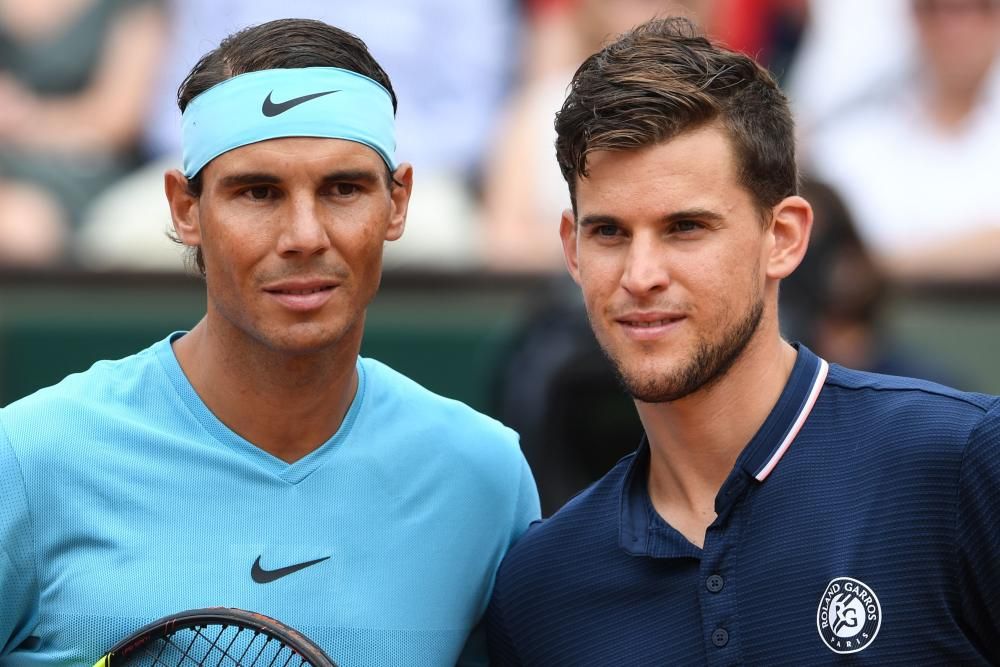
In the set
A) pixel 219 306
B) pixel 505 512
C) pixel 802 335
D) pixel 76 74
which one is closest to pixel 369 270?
pixel 219 306

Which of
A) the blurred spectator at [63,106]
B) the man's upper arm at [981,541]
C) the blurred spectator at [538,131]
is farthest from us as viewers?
the blurred spectator at [63,106]

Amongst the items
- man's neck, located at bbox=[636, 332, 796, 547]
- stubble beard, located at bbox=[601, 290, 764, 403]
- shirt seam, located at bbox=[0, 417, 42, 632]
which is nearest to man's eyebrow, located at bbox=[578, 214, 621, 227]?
stubble beard, located at bbox=[601, 290, 764, 403]

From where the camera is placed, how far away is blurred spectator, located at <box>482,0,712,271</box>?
26.3 feet

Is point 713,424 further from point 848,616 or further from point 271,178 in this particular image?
point 271,178

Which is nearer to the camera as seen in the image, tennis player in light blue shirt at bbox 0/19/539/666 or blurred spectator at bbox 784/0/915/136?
tennis player in light blue shirt at bbox 0/19/539/666

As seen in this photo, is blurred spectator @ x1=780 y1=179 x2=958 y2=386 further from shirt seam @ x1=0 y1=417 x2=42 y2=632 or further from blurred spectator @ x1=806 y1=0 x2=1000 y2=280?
shirt seam @ x1=0 y1=417 x2=42 y2=632

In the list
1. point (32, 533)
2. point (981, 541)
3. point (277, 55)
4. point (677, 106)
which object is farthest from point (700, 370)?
point (32, 533)

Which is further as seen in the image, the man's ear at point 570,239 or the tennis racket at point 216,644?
the man's ear at point 570,239

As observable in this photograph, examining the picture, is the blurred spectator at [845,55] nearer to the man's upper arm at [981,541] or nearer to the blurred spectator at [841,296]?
the blurred spectator at [841,296]

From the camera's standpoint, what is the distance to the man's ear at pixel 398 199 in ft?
13.1

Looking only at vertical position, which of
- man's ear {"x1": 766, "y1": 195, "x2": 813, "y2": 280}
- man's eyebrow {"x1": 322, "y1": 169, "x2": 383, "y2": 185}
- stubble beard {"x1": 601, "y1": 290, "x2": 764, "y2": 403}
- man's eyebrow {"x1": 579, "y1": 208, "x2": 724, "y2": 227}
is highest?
man's eyebrow {"x1": 322, "y1": 169, "x2": 383, "y2": 185}

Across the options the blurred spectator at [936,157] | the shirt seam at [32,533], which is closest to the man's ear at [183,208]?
the shirt seam at [32,533]

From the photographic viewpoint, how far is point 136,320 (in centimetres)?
807

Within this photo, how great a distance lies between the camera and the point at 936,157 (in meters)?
8.08
